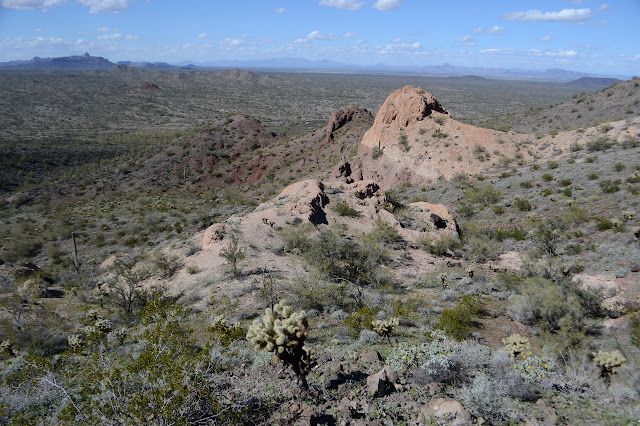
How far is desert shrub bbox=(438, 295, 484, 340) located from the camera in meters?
9.21

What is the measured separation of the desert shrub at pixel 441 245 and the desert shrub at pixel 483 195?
24.6 feet

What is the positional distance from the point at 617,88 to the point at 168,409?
187 ft

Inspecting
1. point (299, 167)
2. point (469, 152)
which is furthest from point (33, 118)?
point (469, 152)

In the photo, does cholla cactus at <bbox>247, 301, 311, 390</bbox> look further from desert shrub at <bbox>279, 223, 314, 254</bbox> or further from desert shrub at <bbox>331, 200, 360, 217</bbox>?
desert shrub at <bbox>331, 200, 360, 217</bbox>

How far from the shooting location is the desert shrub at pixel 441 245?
17844 mm

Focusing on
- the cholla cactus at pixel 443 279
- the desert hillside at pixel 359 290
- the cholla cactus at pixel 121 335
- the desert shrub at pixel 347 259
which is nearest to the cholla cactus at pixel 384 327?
the desert hillside at pixel 359 290

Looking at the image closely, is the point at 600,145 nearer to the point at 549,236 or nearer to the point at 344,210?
the point at 549,236

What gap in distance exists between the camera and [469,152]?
108 feet

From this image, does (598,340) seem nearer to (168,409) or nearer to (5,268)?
(168,409)

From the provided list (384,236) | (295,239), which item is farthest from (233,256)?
(384,236)

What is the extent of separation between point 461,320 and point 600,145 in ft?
89.5

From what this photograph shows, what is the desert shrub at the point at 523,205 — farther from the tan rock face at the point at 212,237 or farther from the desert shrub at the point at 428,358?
the tan rock face at the point at 212,237

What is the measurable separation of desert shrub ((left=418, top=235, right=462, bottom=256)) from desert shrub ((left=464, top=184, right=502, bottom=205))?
24.6 feet

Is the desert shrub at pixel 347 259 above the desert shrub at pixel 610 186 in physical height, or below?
below
